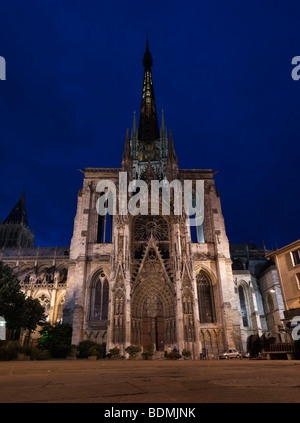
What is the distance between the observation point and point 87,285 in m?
28.4

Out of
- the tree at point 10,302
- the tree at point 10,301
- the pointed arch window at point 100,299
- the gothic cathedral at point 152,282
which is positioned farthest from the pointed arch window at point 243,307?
the tree at point 10,301

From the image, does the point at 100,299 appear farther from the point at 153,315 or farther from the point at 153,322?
the point at 153,322

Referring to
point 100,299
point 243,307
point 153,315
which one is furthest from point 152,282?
point 243,307

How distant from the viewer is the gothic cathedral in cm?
2509

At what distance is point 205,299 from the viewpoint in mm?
29031

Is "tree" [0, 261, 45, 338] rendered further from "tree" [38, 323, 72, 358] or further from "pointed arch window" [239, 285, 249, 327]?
"pointed arch window" [239, 285, 249, 327]

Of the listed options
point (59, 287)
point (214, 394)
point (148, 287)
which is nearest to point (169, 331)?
point (148, 287)

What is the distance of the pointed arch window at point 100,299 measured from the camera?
2762 cm
